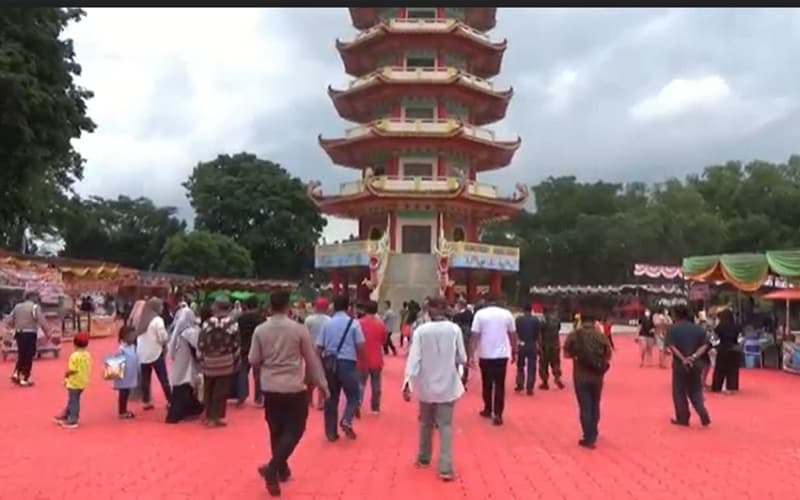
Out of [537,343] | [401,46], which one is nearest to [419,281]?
[401,46]

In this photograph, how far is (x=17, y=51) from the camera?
66.9ft

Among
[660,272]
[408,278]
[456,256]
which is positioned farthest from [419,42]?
[660,272]

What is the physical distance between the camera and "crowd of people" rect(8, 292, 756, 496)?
21.4 ft

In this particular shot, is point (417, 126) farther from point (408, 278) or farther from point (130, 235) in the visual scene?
point (130, 235)

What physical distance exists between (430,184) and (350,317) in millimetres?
28751

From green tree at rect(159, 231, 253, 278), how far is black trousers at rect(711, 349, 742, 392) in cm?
4008

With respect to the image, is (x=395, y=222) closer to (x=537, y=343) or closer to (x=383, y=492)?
(x=537, y=343)

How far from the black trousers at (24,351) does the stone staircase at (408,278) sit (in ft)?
70.1

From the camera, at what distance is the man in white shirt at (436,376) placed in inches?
284

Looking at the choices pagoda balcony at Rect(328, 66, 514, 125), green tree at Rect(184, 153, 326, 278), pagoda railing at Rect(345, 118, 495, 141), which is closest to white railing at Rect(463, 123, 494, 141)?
pagoda railing at Rect(345, 118, 495, 141)

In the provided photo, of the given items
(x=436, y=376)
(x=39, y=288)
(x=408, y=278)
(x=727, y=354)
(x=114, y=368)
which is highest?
(x=408, y=278)

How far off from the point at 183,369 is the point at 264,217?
5118 cm

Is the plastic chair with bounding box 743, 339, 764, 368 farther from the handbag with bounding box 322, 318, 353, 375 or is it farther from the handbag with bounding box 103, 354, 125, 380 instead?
the handbag with bounding box 103, 354, 125, 380

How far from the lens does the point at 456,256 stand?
36.5 metres
